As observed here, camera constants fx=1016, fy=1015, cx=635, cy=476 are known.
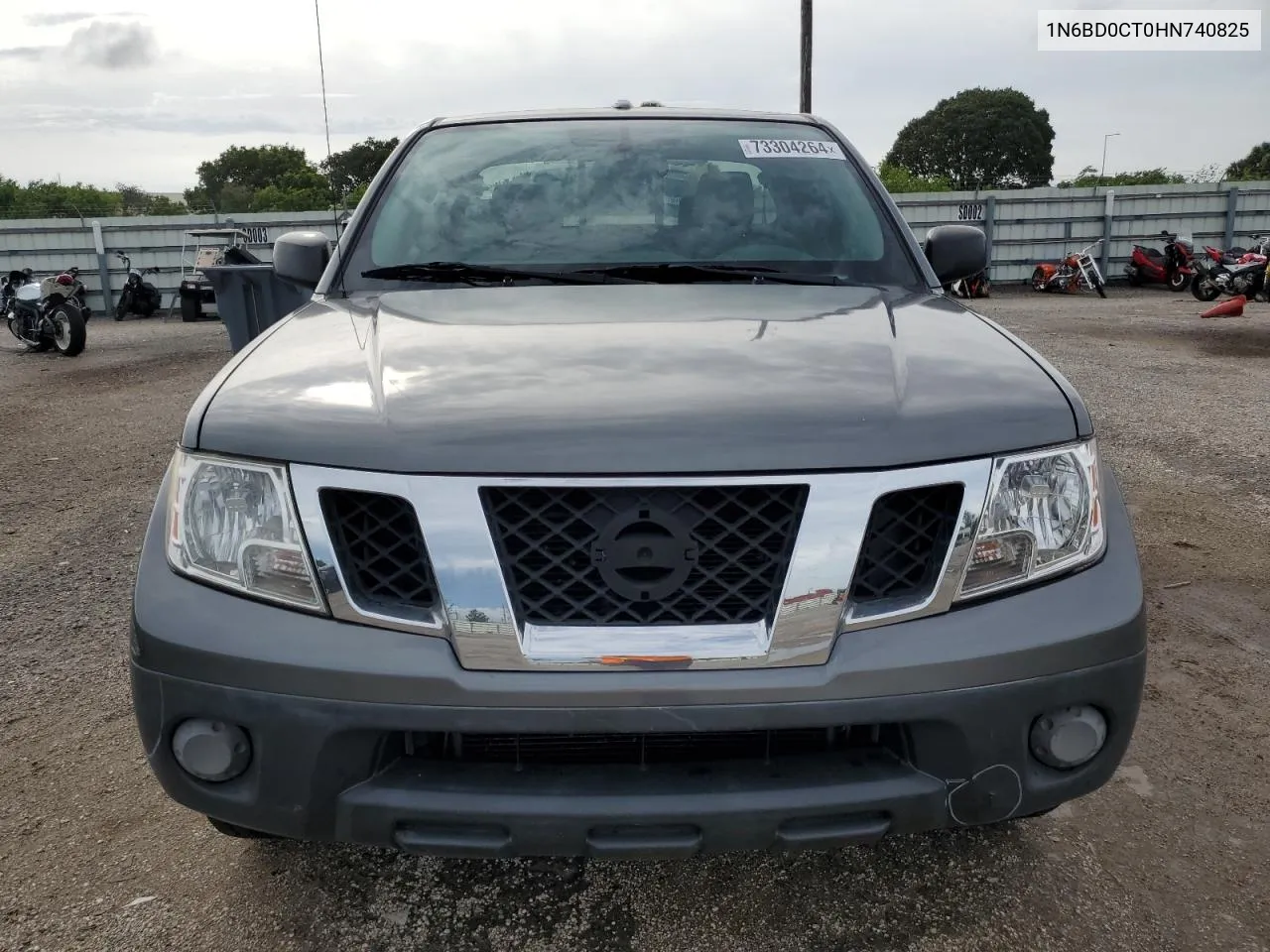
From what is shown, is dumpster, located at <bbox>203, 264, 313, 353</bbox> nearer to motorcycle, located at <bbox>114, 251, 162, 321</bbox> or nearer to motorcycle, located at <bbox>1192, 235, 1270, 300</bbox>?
motorcycle, located at <bbox>114, 251, 162, 321</bbox>

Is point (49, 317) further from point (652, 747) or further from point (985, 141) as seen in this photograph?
point (985, 141)

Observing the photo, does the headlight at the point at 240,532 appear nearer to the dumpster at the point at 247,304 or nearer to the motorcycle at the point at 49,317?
the dumpster at the point at 247,304

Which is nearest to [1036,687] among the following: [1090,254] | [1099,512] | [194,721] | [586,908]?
Answer: [1099,512]

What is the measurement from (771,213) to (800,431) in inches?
52.7

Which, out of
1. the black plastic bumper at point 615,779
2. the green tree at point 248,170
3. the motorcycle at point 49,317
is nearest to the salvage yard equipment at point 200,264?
the motorcycle at point 49,317

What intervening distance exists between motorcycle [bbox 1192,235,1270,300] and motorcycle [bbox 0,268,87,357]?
1659 cm

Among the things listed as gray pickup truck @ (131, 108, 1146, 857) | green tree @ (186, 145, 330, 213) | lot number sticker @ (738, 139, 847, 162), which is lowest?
gray pickup truck @ (131, 108, 1146, 857)

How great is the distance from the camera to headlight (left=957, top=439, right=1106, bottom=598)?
1.61 meters

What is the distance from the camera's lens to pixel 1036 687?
61.2 inches

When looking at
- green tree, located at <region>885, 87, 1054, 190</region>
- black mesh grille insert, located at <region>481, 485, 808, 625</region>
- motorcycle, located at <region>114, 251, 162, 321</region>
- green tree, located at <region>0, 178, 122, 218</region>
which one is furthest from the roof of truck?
green tree, located at <region>885, 87, 1054, 190</region>

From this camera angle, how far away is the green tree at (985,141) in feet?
207

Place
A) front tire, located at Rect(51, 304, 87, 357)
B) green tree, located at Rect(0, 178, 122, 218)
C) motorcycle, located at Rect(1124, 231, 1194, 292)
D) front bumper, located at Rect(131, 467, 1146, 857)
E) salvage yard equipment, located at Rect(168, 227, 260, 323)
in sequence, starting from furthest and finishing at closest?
green tree, located at Rect(0, 178, 122, 218) → motorcycle, located at Rect(1124, 231, 1194, 292) → salvage yard equipment, located at Rect(168, 227, 260, 323) → front tire, located at Rect(51, 304, 87, 357) → front bumper, located at Rect(131, 467, 1146, 857)

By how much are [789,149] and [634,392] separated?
5.15 ft

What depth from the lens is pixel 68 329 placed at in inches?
484
